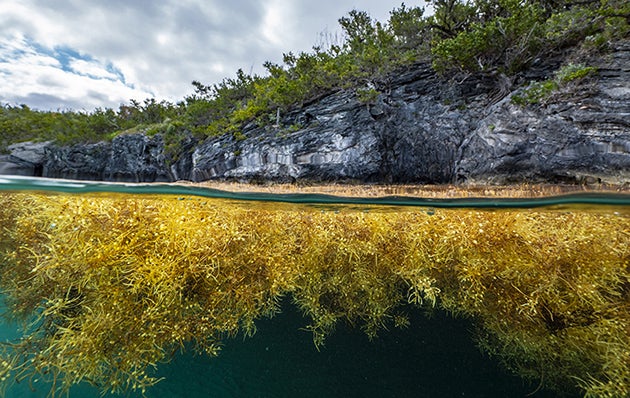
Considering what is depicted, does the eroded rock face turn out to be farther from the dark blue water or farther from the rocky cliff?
the dark blue water

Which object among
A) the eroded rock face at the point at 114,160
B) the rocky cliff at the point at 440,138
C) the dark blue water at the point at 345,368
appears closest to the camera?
the dark blue water at the point at 345,368

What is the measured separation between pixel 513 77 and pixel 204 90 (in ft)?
70.2

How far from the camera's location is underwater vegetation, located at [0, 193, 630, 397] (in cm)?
291

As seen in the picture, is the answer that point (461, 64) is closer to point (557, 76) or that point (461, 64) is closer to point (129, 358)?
point (557, 76)

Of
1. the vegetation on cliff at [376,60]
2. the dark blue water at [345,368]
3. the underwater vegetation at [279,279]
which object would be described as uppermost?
the vegetation on cliff at [376,60]

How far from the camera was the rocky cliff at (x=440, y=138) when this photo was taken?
306 inches

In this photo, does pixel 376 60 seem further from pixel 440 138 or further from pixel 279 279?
pixel 279 279

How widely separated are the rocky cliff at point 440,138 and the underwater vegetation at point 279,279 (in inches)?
191

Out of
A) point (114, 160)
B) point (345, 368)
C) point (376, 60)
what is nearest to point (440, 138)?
point (376, 60)

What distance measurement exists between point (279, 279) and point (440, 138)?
1084 cm

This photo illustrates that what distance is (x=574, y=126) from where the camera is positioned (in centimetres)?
798

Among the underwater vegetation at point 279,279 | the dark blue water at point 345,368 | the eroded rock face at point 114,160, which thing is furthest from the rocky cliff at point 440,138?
the dark blue water at point 345,368

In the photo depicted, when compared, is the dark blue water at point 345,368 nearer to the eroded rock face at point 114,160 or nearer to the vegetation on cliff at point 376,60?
the vegetation on cliff at point 376,60

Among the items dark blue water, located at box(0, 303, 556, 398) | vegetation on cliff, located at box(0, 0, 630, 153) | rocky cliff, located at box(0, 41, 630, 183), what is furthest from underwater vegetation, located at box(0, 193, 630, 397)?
vegetation on cliff, located at box(0, 0, 630, 153)
